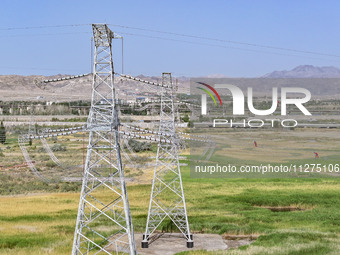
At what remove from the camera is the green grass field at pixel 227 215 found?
2806 centimetres

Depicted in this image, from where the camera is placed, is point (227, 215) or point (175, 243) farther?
point (227, 215)

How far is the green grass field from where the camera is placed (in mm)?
28062

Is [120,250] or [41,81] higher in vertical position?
[41,81]

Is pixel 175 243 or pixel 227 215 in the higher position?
pixel 175 243

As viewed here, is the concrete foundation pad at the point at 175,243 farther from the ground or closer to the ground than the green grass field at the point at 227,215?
farther from the ground

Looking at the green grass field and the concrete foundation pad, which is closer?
the concrete foundation pad

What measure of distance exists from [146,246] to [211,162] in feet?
165

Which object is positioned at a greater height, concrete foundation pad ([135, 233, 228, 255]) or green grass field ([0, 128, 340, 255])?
concrete foundation pad ([135, 233, 228, 255])

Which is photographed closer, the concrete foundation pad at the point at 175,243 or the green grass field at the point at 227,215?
the concrete foundation pad at the point at 175,243

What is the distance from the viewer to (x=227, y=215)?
3722 centimetres

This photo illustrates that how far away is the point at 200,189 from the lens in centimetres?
5209

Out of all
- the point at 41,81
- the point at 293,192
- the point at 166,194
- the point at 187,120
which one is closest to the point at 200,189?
the point at 166,194

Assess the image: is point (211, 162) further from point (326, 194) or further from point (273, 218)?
point (273, 218)

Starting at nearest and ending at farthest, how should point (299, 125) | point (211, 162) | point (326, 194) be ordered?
point (326, 194)
point (211, 162)
point (299, 125)
